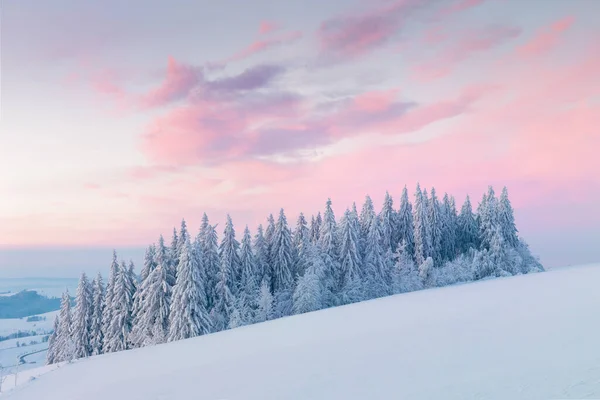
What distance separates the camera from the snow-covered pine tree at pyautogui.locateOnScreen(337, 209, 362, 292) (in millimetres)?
58562

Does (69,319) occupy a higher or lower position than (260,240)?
lower

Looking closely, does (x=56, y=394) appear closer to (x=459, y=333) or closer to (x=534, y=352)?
(x=459, y=333)

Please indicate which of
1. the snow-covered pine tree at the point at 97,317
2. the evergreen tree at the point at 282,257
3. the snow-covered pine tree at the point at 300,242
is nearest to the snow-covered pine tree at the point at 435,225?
the snow-covered pine tree at the point at 300,242

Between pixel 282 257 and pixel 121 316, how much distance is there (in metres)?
23.4

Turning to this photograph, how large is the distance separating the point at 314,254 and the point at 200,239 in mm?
16877

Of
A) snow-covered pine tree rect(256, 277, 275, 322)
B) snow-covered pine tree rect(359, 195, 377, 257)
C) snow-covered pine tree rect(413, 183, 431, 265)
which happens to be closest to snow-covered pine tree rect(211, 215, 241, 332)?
snow-covered pine tree rect(256, 277, 275, 322)

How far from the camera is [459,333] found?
48.8ft

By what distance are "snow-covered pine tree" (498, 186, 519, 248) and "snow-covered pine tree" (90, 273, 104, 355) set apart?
71.0 m

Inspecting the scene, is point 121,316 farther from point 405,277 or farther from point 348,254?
point 405,277

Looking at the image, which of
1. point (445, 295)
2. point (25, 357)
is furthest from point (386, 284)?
point (25, 357)

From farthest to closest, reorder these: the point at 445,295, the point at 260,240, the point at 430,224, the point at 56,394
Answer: the point at 430,224
the point at 260,240
the point at 445,295
the point at 56,394

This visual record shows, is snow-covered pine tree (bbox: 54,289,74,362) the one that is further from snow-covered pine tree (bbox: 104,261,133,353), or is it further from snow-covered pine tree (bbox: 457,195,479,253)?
snow-covered pine tree (bbox: 457,195,479,253)

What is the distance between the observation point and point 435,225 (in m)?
75.5

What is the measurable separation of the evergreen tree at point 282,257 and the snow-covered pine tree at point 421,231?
89.0ft
